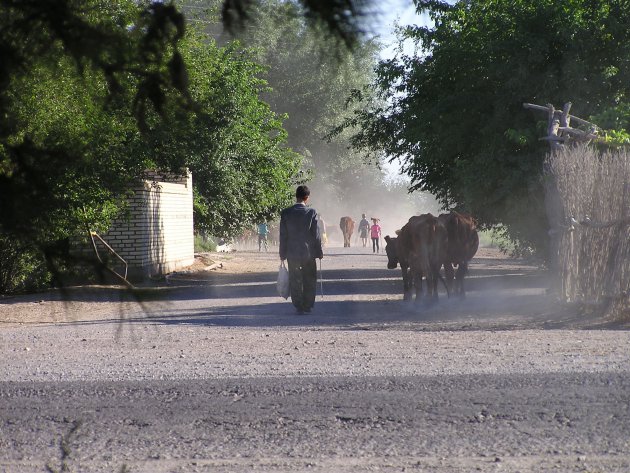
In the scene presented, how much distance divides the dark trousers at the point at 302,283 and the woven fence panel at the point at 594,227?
12.8 ft

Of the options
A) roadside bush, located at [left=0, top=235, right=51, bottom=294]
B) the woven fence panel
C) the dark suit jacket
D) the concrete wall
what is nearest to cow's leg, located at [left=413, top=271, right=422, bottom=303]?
the woven fence panel

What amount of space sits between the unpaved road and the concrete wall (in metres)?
11.2

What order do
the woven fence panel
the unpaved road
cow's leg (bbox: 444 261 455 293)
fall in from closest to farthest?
the unpaved road < the woven fence panel < cow's leg (bbox: 444 261 455 293)

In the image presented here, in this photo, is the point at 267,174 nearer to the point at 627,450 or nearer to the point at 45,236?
the point at 627,450

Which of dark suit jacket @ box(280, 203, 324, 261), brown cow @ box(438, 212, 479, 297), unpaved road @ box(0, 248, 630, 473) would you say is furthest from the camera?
brown cow @ box(438, 212, 479, 297)

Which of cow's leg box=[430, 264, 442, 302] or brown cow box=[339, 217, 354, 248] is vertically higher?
brown cow box=[339, 217, 354, 248]

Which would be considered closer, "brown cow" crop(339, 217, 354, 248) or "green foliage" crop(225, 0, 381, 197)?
"green foliage" crop(225, 0, 381, 197)

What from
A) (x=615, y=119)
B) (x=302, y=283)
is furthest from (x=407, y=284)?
(x=615, y=119)

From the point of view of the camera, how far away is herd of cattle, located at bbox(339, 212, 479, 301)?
1688 cm

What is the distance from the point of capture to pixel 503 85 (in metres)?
21.2

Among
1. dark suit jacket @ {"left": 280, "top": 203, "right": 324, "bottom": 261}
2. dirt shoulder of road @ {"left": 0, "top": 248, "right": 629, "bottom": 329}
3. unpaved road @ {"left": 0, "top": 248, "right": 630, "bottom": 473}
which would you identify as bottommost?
unpaved road @ {"left": 0, "top": 248, "right": 630, "bottom": 473}

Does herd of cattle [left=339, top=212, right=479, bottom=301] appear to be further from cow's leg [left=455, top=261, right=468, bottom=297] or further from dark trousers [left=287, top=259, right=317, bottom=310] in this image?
dark trousers [left=287, top=259, right=317, bottom=310]

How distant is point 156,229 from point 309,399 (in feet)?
60.4

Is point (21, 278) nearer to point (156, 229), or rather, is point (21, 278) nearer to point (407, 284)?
point (156, 229)
